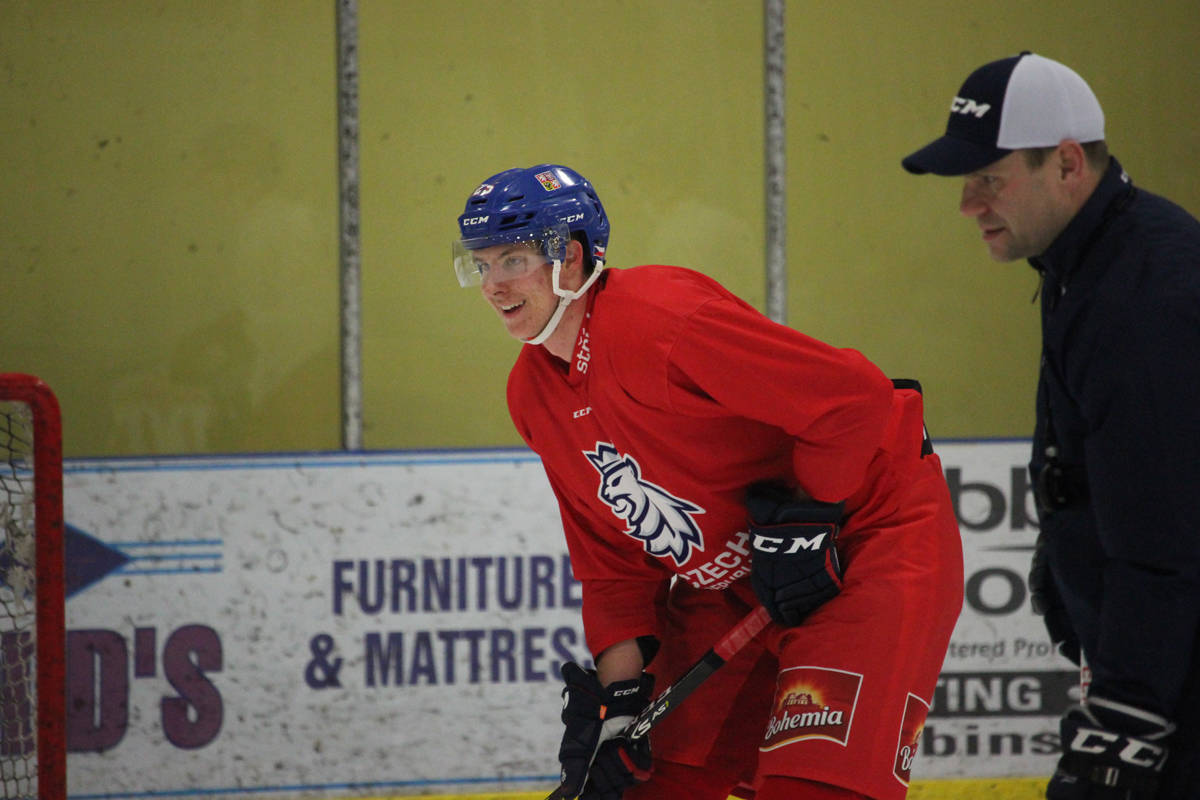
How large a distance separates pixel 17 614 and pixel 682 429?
1.42 metres

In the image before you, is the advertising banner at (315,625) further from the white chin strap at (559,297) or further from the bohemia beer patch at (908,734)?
the bohemia beer patch at (908,734)

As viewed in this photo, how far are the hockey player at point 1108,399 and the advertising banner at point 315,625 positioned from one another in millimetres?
2163

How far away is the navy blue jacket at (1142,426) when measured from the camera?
126 centimetres

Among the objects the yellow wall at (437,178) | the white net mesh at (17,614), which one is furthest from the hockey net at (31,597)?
the yellow wall at (437,178)

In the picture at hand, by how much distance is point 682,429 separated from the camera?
189 centimetres

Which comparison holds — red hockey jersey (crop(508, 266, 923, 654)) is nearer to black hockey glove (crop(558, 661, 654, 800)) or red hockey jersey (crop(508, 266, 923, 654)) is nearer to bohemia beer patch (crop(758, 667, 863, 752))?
black hockey glove (crop(558, 661, 654, 800))

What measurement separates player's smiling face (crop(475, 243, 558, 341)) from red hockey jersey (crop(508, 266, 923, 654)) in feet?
0.25

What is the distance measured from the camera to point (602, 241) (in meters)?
2.05

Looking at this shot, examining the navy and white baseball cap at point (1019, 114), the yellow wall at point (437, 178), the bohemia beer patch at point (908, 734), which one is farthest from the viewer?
the yellow wall at point (437, 178)

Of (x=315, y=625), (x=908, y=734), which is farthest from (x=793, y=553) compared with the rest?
(x=315, y=625)

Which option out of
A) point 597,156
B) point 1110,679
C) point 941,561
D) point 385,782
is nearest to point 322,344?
point 597,156

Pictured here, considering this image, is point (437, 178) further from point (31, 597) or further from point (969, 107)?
point (969, 107)

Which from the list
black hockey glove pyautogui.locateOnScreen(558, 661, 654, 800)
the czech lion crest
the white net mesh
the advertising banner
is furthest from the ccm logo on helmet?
the advertising banner

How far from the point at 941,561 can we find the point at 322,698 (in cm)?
212
